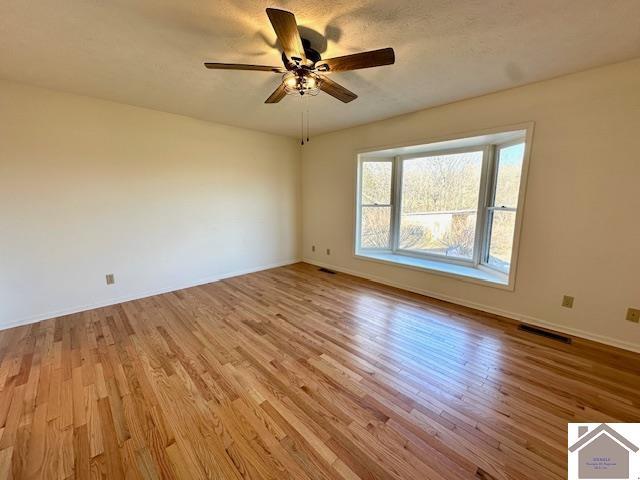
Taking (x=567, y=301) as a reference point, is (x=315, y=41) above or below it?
above

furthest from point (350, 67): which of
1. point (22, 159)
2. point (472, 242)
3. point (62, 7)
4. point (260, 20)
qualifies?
point (22, 159)

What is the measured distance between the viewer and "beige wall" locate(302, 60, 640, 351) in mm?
2135

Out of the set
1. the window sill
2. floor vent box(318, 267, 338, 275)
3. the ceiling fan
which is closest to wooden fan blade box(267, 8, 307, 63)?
the ceiling fan

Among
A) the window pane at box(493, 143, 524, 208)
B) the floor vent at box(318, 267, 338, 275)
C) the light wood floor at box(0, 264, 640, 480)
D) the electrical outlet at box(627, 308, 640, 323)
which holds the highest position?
the window pane at box(493, 143, 524, 208)

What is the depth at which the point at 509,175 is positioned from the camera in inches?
118

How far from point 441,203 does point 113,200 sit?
428 cm

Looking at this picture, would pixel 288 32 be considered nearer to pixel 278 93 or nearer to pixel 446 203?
pixel 278 93

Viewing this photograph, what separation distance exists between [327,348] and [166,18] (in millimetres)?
2617

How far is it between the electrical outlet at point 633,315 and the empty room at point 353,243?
2 centimetres

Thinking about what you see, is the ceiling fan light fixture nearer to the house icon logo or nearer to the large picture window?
the large picture window

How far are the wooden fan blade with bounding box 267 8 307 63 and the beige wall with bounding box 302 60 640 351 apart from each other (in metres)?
2.22

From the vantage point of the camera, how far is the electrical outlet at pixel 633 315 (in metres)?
2.17

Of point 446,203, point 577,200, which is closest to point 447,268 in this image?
point 446,203

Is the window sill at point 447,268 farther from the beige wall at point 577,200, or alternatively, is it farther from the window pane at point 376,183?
the window pane at point 376,183
